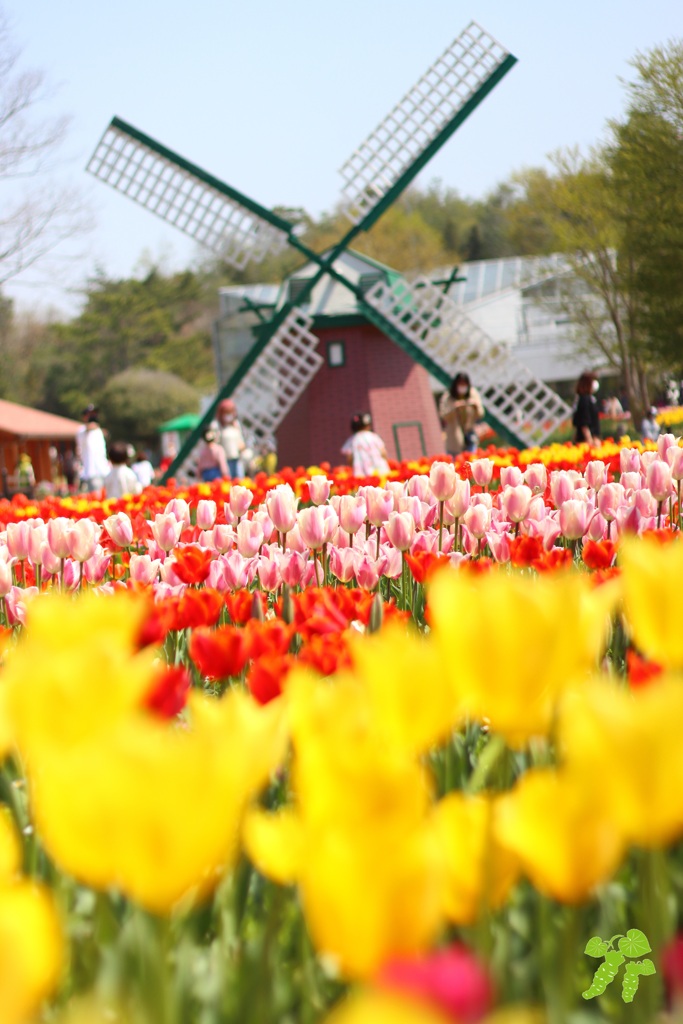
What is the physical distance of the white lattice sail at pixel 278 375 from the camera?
2170 centimetres

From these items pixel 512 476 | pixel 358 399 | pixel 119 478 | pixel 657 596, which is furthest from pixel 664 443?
pixel 358 399

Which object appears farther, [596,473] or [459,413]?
[459,413]

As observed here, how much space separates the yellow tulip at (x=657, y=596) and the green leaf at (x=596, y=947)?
19.7 inches

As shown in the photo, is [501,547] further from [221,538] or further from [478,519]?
[221,538]

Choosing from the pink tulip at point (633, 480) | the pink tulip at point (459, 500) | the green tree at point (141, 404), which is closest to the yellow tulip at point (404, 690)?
the pink tulip at point (459, 500)

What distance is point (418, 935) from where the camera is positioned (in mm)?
755

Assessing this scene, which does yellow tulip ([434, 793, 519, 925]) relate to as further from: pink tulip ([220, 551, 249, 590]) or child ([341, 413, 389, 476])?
child ([341, 413, 389, 476])

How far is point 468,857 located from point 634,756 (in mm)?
218

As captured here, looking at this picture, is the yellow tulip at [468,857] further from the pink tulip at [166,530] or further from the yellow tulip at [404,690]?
the pink tulip at [166,530]

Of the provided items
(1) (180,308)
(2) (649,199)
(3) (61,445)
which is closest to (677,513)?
(2) (649,199)

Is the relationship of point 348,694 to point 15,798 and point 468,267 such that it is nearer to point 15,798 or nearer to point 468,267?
point 15,798

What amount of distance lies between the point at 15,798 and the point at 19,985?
121 centimetres

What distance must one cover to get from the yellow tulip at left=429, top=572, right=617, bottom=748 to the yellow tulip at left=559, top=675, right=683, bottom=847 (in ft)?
0.31

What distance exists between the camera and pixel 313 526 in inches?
137
